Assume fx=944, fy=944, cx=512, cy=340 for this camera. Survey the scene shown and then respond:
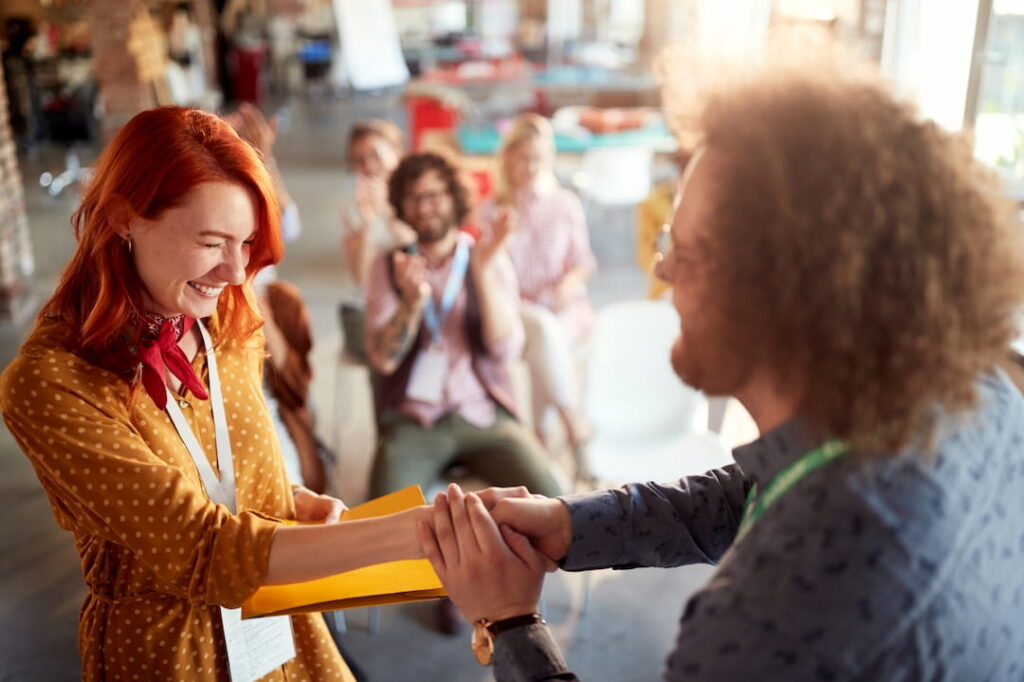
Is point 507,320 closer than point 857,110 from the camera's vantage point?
No

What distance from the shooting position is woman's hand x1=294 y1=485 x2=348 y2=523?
1633mm

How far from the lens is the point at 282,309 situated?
3.03 meters

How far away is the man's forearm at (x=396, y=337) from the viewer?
10.8ft

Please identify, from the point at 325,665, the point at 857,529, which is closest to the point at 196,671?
the point at 325,665

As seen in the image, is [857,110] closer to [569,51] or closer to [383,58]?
[383,58]

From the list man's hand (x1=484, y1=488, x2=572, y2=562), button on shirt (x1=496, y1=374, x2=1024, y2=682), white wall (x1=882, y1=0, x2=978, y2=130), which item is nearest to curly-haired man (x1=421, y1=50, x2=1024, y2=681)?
button on shirt (x1=496, y1=374, x2=1024, y2=682)

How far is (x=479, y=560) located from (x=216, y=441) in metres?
0.50

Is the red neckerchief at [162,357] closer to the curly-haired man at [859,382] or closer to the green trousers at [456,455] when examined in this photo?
the curly-haired man at [859,382]

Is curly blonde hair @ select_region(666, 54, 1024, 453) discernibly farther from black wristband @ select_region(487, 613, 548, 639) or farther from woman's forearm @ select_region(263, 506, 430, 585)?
woman's forearm @ select_region(263, 506, 430, 585)

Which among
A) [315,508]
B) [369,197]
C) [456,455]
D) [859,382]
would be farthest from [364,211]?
[859,382]

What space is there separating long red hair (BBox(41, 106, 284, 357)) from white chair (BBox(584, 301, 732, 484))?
2.11 metres

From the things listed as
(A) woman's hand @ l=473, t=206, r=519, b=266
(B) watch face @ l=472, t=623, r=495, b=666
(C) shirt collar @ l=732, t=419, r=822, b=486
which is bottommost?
(A) woman's hand @ l=473, t=206, r=519, b=266

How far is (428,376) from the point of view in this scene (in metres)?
3.34

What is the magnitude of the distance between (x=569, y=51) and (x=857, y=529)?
14751 millimetres
